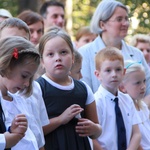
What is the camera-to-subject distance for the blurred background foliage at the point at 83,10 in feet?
27.2

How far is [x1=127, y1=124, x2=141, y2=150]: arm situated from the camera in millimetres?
5492

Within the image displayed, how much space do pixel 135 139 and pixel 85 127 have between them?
917 mm

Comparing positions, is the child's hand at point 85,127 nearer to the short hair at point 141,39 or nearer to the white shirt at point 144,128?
the white shirt at point 144,128

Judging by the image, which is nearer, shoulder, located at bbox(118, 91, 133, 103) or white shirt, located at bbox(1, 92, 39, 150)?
white shirt, located at bbox(1, 92, 39, 150)

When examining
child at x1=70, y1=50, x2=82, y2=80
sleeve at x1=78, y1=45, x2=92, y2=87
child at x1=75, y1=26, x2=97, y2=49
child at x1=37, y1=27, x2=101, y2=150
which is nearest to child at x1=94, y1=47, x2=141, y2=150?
child at x1=70, y1=50, x2=82, y2=80

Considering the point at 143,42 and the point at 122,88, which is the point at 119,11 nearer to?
the point at 122,88

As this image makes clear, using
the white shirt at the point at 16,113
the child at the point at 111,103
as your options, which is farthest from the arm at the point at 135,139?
the white shirt at the point at 16,113


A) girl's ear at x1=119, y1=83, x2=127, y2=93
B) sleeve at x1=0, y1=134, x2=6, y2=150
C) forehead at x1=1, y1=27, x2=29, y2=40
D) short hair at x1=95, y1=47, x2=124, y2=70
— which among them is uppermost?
forehead at x1=1, y1=27, x2=29, y2=40

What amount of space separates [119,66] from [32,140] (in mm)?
1673

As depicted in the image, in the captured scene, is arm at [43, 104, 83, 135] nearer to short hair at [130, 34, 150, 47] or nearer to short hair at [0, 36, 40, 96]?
short hair at [0, 36, 40, 96]

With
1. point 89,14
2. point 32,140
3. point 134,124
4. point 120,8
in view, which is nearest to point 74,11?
point 89,14

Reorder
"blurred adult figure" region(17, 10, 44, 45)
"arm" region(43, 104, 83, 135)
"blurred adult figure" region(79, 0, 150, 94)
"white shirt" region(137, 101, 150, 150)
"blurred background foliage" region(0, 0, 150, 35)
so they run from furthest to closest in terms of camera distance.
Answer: "blurred background foliage" region(0, 0, 150, 35) < "blurred adult figure" region(17, 10, 44, 45) < "blurred adult figure" region(79, 0, 150, 94) < "white shirt" region(137, 101, 150, 150) < "arm" region(43, 104, 83, 135)

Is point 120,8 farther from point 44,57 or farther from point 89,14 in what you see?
point 89,14

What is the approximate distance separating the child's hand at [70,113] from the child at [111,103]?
0.71 m
